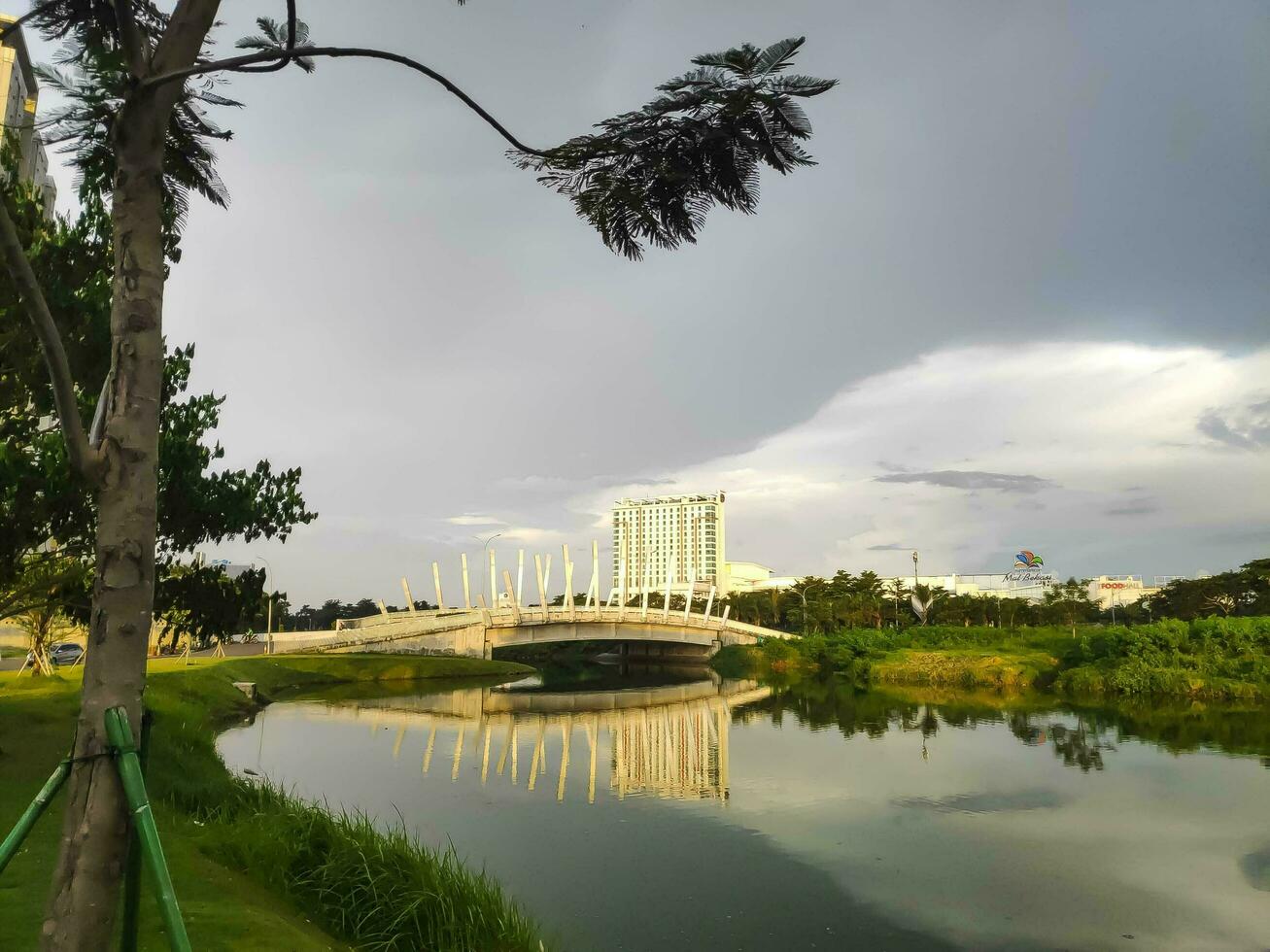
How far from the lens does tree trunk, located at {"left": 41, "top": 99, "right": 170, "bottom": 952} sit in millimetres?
3732

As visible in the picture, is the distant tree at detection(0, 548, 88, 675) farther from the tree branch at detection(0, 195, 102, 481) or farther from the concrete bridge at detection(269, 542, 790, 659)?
the concrete bridge at detection(269, 542, 790, 659)

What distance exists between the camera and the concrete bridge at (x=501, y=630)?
59.3m

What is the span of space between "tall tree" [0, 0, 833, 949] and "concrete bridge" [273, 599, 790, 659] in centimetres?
5709

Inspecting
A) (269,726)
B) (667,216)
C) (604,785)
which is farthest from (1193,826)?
(269,726)

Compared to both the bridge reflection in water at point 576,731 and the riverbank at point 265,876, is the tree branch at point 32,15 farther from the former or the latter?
the bridge reflection in water at point 576,731

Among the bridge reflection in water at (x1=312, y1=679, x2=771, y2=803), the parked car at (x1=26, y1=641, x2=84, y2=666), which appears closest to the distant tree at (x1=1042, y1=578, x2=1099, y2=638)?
the bridge reflection in water at (x1=312, y1=679, x2=771, y2=803)

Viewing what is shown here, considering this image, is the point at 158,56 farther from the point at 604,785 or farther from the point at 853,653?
the point at 853,653

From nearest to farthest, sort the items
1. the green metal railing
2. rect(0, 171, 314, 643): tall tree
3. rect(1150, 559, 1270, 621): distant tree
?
the green metal railing
rect(0, 171, 314, 643): tall tree
rect(1150, 559, 1270, 621): distant tree

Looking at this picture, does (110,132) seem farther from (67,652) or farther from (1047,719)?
(67,652)

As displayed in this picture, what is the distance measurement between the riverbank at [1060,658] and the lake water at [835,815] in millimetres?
4595

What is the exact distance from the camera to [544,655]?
3440 inches

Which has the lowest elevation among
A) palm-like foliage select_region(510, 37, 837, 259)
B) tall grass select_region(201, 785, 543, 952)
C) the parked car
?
the parked car

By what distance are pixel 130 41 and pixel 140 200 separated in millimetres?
777

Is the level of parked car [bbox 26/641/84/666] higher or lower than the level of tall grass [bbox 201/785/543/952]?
lower
